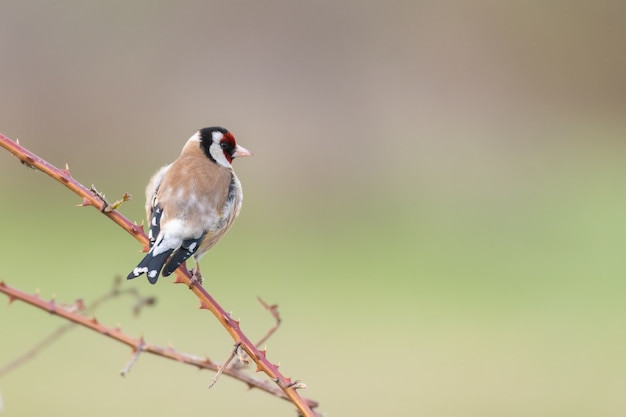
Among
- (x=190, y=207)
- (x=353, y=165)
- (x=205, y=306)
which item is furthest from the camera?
(x=353, y=165)

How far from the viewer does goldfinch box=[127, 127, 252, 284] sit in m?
2.07

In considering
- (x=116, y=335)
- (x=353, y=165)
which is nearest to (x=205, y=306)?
(x=116, y=335)

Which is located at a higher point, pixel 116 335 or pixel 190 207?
pixel 190 207

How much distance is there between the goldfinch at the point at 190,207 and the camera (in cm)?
207

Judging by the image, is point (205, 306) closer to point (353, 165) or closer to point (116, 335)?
point (116, 335)

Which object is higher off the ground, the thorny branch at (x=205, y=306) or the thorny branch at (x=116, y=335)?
the thorny branch at (x=205, y=306)

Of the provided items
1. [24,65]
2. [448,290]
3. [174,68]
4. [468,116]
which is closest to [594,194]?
[468,116]

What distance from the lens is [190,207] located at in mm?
2197

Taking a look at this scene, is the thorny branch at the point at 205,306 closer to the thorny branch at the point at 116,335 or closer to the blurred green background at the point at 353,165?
the thorny branch at the point at 116,335

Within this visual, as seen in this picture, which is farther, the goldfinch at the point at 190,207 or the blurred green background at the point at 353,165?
the blurred green background at the point at 353,165

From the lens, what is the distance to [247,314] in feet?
20.1

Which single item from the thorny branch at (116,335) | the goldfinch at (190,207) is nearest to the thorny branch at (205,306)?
the thorny branch at (116,335)

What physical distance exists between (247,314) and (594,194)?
452 centimetres

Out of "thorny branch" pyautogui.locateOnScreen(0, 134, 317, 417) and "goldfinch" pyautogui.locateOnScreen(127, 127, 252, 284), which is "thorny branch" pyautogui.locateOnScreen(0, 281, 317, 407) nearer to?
"thorny branch" pyautogui.locateOnScreen(0, 134, 317, 417)
